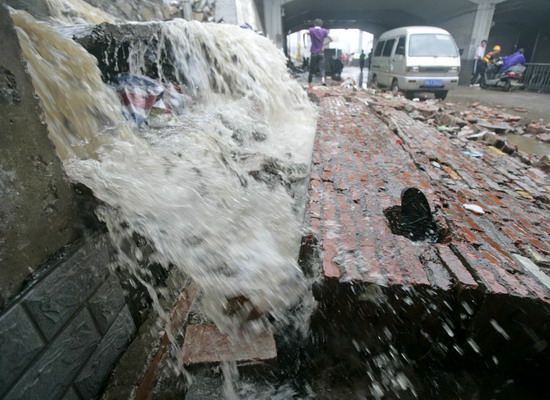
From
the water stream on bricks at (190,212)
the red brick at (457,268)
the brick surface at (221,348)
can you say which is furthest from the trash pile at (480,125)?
the brick surface at (221,348)

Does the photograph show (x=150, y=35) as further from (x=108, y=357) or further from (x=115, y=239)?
(x=108, y=357)

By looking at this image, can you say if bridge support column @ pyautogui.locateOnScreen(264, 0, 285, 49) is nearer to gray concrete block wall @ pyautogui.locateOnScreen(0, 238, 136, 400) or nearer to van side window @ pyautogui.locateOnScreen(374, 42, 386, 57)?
van side window @ pyautogui.locateOnScreen(374, 42, 386, 57)

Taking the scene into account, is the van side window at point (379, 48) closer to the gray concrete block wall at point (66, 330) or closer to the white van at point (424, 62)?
the white van at point (424, 62)

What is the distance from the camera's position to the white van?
10.5 meters

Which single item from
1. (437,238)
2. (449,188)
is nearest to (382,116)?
(449,188)

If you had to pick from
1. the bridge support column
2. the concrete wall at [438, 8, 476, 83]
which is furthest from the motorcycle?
the bridge support column

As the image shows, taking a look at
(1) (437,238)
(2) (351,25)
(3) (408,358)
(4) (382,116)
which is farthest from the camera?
(2) (351,25)

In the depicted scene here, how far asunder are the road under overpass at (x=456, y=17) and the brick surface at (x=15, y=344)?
15.8 metres

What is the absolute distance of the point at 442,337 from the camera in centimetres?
167

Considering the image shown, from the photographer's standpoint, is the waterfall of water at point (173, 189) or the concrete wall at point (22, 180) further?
the waterfall of water at point (173, 189)

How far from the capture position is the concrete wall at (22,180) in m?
1.03

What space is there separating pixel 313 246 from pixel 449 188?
1.66 meters

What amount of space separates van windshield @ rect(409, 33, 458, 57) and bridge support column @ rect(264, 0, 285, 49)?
6.79 metres

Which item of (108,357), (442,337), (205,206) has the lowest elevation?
(442,337)
